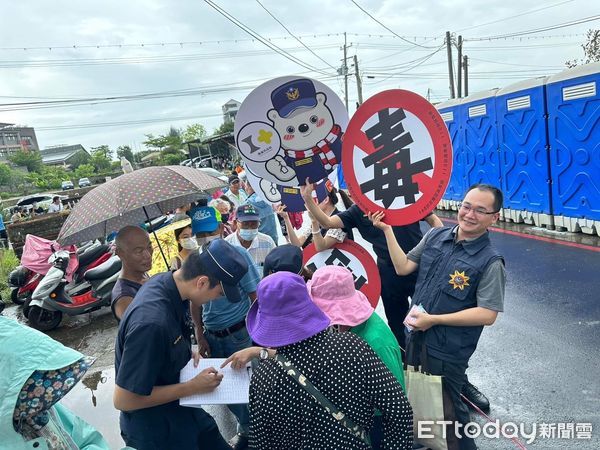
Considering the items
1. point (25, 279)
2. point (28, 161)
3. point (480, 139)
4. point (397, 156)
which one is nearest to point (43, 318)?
point (25, 279)

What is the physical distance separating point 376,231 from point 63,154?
9224 centimetres

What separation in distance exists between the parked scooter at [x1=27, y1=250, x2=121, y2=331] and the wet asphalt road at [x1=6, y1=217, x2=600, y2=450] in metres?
0.28

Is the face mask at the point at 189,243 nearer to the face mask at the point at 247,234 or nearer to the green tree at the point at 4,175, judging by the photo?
the face mask at the point at 247,234

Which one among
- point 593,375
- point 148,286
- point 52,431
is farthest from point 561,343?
point 52,431

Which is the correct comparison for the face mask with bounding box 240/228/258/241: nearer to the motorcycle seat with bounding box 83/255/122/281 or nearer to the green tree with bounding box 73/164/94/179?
the motorcycle seat with bounding box 83/255/122/281

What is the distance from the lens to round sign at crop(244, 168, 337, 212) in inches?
122

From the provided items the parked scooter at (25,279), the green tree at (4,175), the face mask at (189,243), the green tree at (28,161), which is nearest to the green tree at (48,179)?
the green tree at (4,175)

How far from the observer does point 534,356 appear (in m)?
3.74

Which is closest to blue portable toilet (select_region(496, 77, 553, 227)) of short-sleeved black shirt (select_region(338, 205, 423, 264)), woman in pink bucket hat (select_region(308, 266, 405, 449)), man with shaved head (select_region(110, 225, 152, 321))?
short-sleeved black shirt (select_region(338, 205, 423, 264))

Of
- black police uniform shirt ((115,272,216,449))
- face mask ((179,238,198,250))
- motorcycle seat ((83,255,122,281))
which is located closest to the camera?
black police uniform shirt ((115,272,216,449))

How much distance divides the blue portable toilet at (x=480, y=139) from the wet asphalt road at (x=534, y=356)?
3793 millimetres

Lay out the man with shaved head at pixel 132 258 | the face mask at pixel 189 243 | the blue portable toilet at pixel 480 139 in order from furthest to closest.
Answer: the blue portable toilet at pixel 480 139 → the face mask at pixel 189 243 → the man with shaved head at pixel 132 258

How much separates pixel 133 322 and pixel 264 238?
2.28 meters

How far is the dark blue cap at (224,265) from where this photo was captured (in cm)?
201
